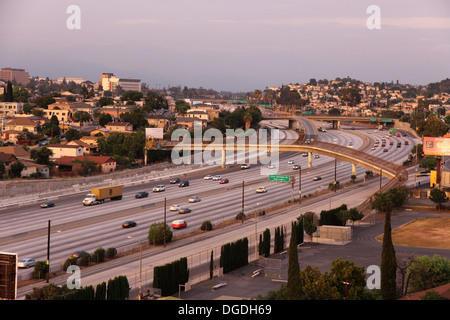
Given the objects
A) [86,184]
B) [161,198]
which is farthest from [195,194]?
[86,184]

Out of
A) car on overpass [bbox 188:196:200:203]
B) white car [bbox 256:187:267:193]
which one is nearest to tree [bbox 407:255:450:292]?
car on overpass [bbox 188:196:200:203]

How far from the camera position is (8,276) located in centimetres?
3022

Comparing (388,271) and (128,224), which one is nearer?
(388,271)

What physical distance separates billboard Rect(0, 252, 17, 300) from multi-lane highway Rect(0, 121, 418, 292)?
17.6 m

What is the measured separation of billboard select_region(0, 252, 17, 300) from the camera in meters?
29.9

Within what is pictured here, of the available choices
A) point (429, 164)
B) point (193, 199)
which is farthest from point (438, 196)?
point (193, 199)

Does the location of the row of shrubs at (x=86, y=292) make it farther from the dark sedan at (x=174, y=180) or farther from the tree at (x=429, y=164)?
the tree at (x=429, y=164)

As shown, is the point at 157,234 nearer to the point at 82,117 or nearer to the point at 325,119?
the point at 82,117

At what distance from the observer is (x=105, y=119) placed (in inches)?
5468

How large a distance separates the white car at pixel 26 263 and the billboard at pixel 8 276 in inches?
647

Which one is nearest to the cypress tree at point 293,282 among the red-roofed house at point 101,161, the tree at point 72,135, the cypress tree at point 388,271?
the cypress tree at point 388,271

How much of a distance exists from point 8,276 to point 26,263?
17.0m

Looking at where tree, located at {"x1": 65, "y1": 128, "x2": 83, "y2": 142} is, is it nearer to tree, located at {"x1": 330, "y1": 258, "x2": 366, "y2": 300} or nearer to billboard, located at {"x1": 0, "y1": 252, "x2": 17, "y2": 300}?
tree, located at {"x1": 330, "y1": 258, "x2": 366, "y2": 300}

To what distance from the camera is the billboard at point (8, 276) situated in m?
29.9
